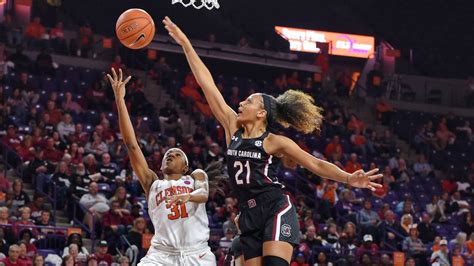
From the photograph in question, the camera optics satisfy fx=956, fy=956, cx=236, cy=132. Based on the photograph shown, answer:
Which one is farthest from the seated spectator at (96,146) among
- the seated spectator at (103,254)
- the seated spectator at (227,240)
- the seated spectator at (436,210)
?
the seated spectator at (436,210)

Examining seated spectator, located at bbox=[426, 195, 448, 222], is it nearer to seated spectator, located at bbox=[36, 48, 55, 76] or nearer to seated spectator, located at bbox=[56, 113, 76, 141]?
seated spectator, located at bbox=[56, 113, 76, 141]

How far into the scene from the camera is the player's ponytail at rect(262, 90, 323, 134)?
815 centimetres

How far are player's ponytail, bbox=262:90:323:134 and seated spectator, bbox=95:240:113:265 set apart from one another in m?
7.89

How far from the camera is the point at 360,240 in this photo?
19156 mm

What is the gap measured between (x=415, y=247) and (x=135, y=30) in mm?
10846

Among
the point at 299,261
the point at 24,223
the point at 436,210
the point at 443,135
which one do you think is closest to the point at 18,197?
the point at 24,223

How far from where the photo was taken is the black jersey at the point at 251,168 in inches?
311

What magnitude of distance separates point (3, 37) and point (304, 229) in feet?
33.3

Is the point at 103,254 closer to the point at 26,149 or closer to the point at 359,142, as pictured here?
the point at 26,149

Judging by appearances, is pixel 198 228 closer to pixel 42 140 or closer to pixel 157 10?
pixel 42 140

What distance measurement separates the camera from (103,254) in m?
15.6

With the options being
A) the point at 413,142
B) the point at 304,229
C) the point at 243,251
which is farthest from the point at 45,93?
the point at 243,251

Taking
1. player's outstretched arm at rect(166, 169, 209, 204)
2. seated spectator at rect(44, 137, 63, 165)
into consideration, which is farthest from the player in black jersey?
seated spectator at rect(44, 137, 63, 165)

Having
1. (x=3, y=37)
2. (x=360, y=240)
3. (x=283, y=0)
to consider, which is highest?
(x=283, y=0)
